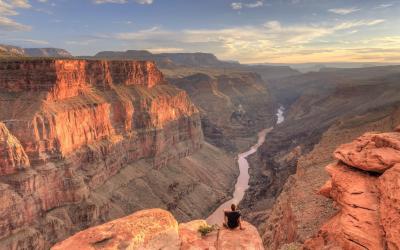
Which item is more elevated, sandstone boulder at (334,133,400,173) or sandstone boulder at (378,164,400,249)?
sandstone boulder at (334,133,400,173)

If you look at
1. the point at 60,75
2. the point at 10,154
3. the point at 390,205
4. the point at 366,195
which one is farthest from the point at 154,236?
the point at 60,75

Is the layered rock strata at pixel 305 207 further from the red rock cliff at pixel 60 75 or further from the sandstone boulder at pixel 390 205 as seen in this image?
the red rock cliff at pixel 60 75

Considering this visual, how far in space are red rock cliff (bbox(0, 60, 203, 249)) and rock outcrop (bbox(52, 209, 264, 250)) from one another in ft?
101

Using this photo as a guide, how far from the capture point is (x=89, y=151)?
59812 millimetres

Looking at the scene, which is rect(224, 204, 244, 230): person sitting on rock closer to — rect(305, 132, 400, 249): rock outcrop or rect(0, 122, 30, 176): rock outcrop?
rect(305, 132, 400, 249): rock outcrop

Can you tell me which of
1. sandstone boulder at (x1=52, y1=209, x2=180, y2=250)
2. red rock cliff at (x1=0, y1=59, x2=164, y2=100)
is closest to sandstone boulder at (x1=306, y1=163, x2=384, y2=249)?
sandstone boulder at (x1=52, y1=209, x2=180, y2=250)

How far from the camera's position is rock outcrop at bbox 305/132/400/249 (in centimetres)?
1752

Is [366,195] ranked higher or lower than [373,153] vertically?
lower

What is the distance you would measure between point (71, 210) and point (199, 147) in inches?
2024

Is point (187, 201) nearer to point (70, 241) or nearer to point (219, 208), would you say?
point (219, 208)

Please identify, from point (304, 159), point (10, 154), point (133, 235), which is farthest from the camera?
point (304, 159)

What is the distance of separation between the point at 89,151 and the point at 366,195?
47.2m

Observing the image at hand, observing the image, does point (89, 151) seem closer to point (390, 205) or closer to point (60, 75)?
point (60, 75)

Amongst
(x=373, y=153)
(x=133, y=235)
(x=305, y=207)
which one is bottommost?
(x=305, y=207)
